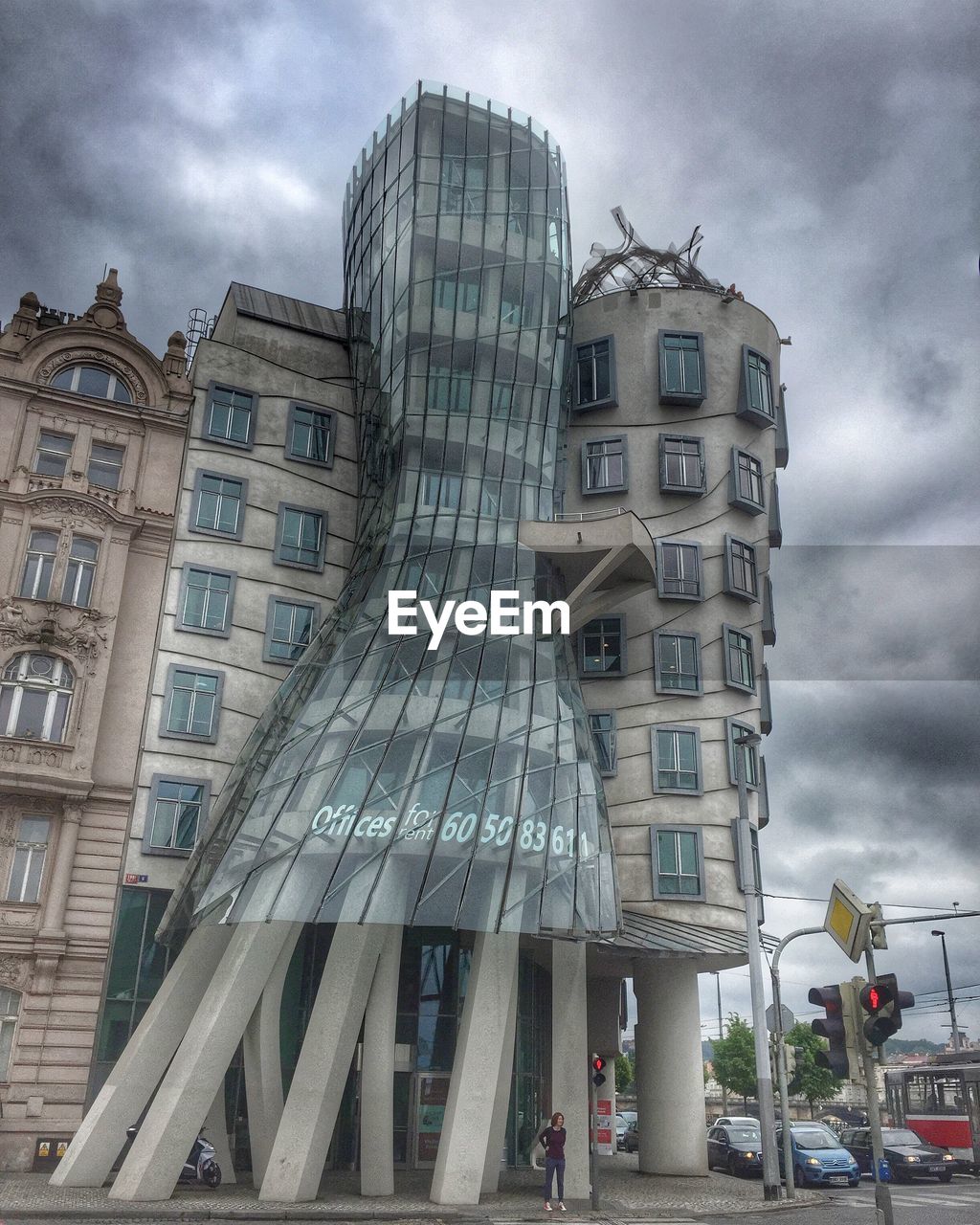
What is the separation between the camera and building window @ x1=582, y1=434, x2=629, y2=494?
3700 centimetres

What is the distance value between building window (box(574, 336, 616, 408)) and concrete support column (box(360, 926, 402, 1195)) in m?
20.3

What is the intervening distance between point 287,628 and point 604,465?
1201cm

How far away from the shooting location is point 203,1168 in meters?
24.8

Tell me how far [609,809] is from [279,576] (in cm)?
1264

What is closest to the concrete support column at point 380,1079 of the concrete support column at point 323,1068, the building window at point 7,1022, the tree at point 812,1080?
the concrete support column at point 323,1068

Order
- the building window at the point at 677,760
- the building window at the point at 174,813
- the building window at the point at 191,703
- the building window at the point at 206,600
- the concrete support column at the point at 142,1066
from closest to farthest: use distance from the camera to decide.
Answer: the concrete support column at the point at 142,1066
the building window at the point at 174,813
the building window at the point at 191,703
the building window at the point at 206,600
the building window at the point at 677,760

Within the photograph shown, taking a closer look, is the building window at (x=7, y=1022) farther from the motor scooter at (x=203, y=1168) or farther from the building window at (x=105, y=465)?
the building window at (x=105, y=465)

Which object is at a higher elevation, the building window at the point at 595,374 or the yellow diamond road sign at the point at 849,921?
the building window at the point at 595,374

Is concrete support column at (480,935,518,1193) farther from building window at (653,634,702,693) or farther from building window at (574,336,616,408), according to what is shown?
building window at (574,336,616,408)

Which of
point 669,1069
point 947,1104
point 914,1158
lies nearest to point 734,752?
point 669,1069

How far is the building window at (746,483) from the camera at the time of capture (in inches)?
1444

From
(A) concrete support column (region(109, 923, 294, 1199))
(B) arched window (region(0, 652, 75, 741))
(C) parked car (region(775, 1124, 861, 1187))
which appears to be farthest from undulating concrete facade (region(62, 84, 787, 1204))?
(C) parked car (region(775, 1124, 861, 1187))

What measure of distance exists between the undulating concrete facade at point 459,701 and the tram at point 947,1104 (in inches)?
346

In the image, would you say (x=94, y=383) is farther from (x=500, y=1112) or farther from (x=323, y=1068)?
(x=500, y=1112)
